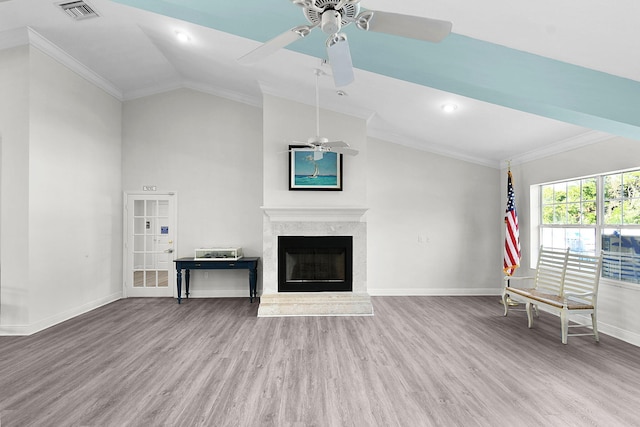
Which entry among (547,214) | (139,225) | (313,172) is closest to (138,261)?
(139,225)

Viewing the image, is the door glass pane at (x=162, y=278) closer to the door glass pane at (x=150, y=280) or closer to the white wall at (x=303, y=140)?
the door glass pane at (x=150, y=280)

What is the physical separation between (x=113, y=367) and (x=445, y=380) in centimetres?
314

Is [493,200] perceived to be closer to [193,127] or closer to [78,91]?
[193,127]

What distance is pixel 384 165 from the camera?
6.59m

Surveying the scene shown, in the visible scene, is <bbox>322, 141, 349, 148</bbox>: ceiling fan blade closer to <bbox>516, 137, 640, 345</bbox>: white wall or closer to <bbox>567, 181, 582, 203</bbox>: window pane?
<bbox>516, 137, 640, 345</bbox>: white wall

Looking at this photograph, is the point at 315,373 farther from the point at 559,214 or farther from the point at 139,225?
the point at 139,225

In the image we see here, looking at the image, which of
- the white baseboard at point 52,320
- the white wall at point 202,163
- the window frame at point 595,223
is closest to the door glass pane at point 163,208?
the white wall at point 202,163

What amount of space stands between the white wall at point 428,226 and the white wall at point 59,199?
4685 millimetres

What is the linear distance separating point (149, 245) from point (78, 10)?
3.86m

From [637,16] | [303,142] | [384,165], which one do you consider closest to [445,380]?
[637,16]

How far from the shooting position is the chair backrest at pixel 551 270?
466 cm

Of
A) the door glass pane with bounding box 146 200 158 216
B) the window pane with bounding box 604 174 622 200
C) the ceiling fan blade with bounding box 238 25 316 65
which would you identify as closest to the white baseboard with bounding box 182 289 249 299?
the door glass pane with bounding box 146 200 158 216

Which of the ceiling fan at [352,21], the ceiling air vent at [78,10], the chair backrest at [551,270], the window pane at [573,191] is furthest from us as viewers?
the window pane at [573,191]

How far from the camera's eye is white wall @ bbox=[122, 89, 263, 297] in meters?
6.45
